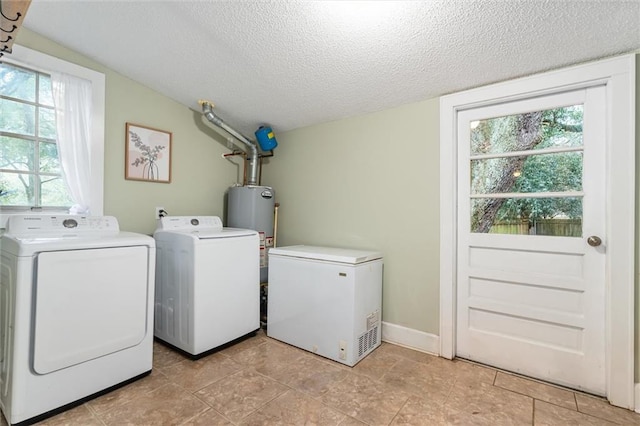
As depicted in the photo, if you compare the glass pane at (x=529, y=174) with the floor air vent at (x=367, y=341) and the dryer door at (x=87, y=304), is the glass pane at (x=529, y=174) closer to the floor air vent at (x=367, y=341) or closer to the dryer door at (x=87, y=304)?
the floor air vent at (x=367, y=341)

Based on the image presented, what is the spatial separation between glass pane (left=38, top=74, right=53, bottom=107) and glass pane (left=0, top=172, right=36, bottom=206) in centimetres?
55

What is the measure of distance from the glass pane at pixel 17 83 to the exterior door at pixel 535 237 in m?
3.11

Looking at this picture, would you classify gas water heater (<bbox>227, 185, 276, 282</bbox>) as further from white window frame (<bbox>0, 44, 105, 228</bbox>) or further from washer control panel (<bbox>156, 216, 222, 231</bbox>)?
white window frame (<bbox>0, 44, 105, 228</bbox>)

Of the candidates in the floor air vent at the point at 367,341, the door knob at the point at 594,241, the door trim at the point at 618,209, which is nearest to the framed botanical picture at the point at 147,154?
the floor air vent at the point at 367,341

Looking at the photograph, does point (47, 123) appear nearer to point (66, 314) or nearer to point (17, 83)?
point (17, 83)

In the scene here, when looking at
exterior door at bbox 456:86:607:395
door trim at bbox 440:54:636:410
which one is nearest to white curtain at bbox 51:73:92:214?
exterior door at bbox 456:86:607:395

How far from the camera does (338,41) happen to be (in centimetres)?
182

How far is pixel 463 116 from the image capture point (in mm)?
2234

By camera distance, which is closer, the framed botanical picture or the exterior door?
the exterior door

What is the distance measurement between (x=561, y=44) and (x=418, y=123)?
36.6 inches

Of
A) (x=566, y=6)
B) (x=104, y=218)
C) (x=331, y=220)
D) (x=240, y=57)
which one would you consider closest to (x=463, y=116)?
(x=566, y=6)

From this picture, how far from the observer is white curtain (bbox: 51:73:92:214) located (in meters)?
2.16

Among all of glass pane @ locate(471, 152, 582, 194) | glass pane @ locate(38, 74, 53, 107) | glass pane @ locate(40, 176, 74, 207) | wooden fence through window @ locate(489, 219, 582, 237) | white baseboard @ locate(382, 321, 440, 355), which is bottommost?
white baseboard @ locate(382, 321, 440, 355)

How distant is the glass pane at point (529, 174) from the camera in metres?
1.88
